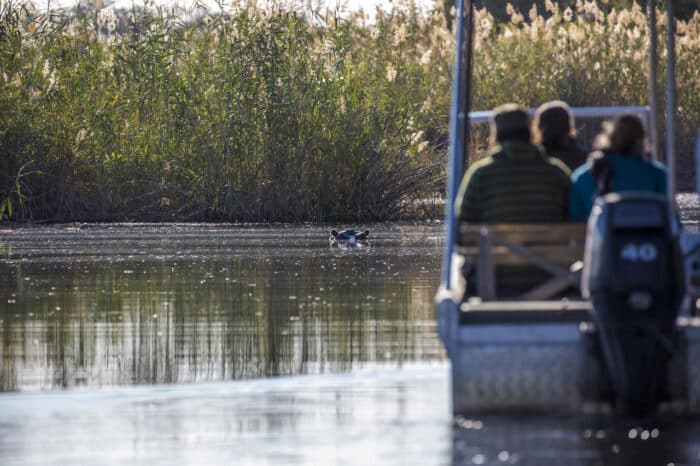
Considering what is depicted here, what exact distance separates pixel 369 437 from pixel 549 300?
5.42 feet

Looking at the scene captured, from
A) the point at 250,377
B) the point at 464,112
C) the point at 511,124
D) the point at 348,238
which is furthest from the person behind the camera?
the point at 348,238

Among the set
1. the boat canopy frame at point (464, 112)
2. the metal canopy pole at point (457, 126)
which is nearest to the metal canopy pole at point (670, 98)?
the boat canopy frame at point (464, 112)

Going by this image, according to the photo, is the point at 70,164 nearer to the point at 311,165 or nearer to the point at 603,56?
the point at 311,165

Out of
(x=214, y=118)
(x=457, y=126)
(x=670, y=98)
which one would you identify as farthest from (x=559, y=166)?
(x=214, y=118)

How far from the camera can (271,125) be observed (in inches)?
929

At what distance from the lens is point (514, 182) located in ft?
27.5

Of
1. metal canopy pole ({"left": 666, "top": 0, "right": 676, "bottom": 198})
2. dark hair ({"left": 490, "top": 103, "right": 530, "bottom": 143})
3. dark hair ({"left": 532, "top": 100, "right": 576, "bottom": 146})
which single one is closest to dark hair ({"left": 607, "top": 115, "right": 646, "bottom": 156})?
dark hair ({"left": 490, "top": 103, "right": 530, "bottom": 143})

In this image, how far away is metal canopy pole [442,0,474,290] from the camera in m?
8.16

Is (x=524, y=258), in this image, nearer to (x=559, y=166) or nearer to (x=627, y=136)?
(x=559, y=166)

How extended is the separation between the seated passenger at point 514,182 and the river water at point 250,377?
87 cm

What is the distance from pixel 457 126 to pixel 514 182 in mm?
371

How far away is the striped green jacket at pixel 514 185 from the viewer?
8.37m

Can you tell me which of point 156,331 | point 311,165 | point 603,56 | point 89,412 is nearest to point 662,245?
point 89,412

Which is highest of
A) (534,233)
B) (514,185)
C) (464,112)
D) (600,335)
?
(464,112)
